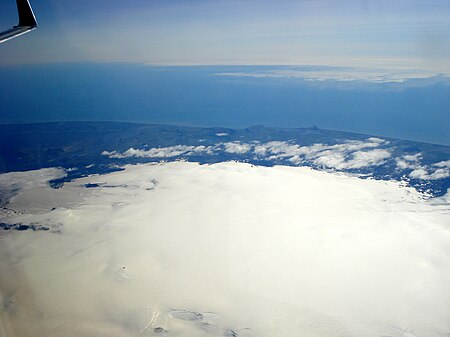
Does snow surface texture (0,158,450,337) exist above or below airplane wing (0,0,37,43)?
below

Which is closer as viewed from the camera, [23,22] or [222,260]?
[23,22]

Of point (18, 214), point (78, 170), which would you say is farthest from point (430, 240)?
point (78, 170)

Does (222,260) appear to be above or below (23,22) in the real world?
below

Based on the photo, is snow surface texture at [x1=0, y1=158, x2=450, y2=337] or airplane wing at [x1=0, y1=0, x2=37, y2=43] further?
snow surface texture at [x1=0, y1=158, x2=450, y2=337]

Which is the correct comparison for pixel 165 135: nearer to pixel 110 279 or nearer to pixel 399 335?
pixel 110 279
